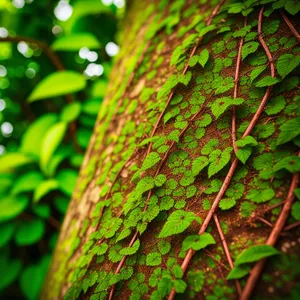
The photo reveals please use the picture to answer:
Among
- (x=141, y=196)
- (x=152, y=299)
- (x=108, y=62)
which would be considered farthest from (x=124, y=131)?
(x=108, y=62)

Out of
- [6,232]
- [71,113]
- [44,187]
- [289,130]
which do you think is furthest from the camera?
[71,113]

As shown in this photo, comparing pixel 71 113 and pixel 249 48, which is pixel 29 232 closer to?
pixel 71 113

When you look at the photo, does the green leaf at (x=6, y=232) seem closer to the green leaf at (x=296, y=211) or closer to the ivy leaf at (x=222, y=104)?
the ivy leaf at (x=222, y=104)

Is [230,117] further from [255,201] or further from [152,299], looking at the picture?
[152,299]

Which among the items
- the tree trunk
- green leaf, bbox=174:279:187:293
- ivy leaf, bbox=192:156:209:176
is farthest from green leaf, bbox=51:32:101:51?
green leaf, bbox=174:279:187:293

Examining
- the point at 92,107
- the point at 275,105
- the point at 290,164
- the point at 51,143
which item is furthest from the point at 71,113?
the point at 290,164
